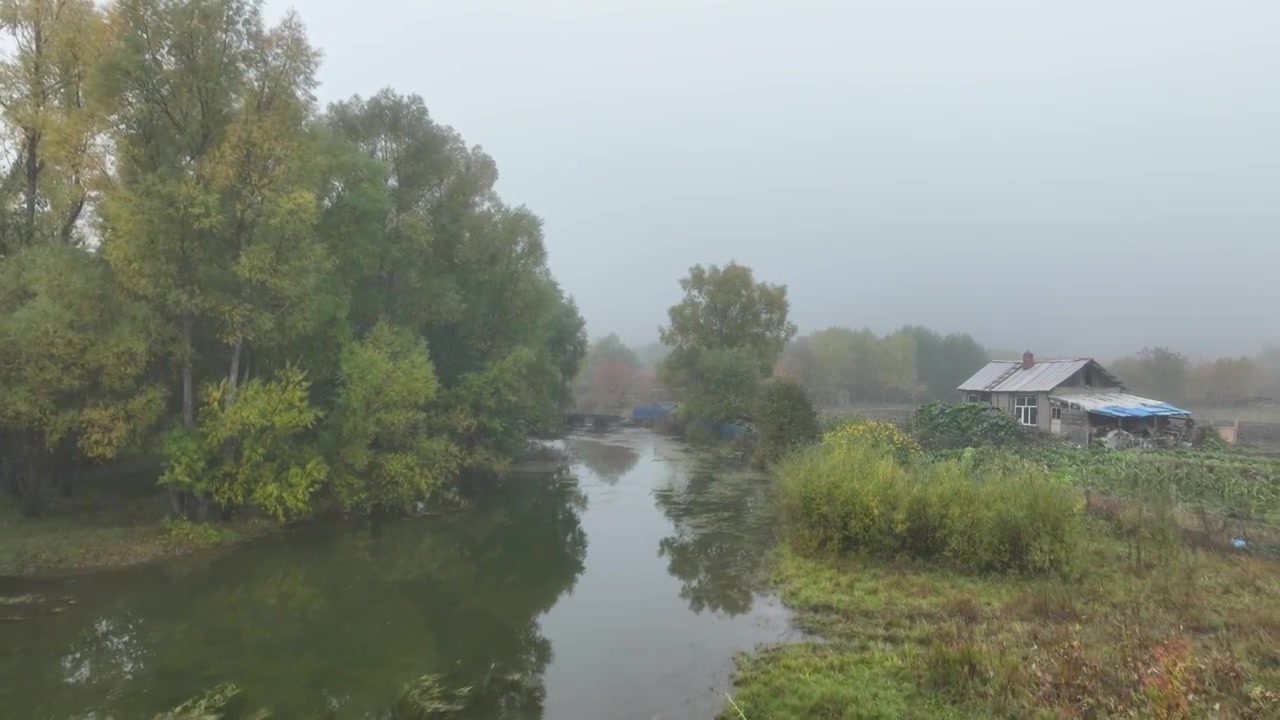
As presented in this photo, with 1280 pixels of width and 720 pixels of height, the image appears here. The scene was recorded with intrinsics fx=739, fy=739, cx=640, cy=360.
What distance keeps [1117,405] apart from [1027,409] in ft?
18.5

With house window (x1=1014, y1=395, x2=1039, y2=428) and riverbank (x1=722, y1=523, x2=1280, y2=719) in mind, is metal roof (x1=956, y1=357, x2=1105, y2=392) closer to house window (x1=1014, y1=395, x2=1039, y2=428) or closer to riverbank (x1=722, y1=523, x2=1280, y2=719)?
house window (x1=1014, y1=395, x2=1039, y2=428)

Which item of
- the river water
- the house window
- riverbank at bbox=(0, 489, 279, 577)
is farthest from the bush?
the house window

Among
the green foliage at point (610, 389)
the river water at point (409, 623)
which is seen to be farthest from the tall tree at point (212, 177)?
the green foliage at point (610, 389)

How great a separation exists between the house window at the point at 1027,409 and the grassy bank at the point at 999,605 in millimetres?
21035

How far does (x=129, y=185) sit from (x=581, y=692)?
17.9 m

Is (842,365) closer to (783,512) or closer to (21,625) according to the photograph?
(783,512)

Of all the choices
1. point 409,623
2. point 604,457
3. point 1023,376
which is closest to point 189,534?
point 409,623

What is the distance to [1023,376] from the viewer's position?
4434 centimetres

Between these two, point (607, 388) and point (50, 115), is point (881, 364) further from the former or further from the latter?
point (50, 115)

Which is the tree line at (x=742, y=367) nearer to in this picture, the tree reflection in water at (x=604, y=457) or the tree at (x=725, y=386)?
the tree at (x=725, y=386)

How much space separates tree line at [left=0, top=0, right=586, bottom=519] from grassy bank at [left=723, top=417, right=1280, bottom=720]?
1380cm

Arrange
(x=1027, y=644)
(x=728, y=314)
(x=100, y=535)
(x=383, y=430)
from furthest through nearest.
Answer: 1. (x=728, y=314)
2. (x=383, y=430)
3. (x=100, y=535)
4. (x=1027, y=644)

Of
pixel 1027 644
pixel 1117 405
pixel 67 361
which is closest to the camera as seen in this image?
pixel 1027 644

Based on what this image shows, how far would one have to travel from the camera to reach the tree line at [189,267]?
59.6 ft
